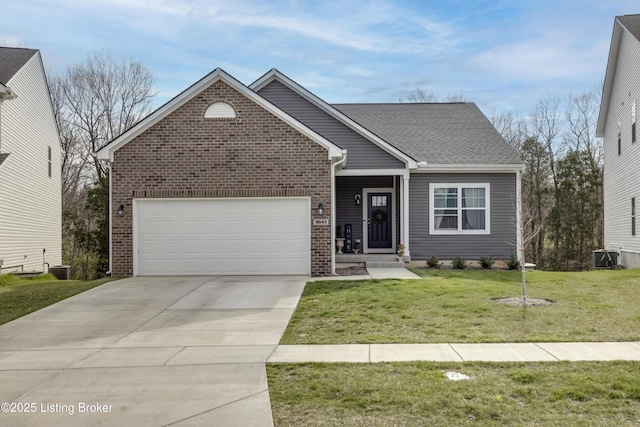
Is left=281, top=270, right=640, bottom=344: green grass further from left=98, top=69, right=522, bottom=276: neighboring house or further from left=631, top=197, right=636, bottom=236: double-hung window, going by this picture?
left=631, top=197, right=636, bottom=236: double-hung window

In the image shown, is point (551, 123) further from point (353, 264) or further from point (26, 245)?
point (26, 245)

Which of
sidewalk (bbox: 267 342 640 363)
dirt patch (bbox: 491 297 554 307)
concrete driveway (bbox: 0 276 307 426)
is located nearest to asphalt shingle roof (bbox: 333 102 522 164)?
dirt patch (bbox: 491 297 554 307)

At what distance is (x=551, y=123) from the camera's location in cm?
3609

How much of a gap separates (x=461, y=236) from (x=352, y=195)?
4.05 m

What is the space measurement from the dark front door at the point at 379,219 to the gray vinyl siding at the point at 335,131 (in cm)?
203

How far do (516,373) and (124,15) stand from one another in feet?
48.9

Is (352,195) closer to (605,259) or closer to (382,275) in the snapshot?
(382,275)

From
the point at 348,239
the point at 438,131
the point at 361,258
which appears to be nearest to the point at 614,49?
the point at 438,131

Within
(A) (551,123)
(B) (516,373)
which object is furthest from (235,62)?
(A) (551,123)

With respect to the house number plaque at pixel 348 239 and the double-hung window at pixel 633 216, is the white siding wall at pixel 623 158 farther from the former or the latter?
the house number plaque at pixel 348 239

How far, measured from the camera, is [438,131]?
2161 centimetres

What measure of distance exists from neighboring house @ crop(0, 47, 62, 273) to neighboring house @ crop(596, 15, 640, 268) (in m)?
19.8

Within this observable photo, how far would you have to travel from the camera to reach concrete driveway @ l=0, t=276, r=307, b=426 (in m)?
5.53

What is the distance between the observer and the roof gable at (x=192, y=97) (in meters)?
15.3
